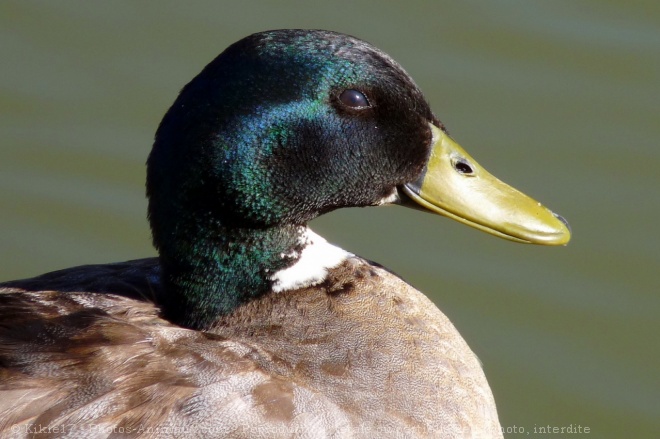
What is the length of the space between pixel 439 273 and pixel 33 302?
2.15 metres

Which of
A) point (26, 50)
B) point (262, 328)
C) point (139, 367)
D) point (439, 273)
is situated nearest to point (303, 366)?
point (262, 328)

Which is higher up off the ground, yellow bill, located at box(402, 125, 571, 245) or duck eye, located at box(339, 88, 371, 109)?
duck eye, located at box(339, 88, 371, 109)

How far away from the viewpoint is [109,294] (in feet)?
11.3

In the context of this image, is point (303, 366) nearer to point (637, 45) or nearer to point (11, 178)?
point (11, 178)

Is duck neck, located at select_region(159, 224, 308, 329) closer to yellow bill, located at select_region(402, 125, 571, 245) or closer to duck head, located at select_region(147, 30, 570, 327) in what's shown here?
duck head, located at select_region(147, 30, 570, 327)

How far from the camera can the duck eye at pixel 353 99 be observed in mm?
3236

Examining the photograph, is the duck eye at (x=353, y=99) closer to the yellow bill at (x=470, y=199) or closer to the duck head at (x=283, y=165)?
the duck head at (x=283, y=165)

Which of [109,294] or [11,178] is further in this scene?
[11,178]

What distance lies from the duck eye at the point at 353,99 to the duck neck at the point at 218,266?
1.31 ft

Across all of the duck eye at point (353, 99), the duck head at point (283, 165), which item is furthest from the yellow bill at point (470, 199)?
the duck eye at point (353, 99)

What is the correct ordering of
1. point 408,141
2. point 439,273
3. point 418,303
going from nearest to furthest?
1. point 408,141
2. point 418,303
3. point 439,273

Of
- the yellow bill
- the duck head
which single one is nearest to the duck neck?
the duck head

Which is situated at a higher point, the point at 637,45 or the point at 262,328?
the point at 637,45

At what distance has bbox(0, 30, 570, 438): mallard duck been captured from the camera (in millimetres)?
3061
